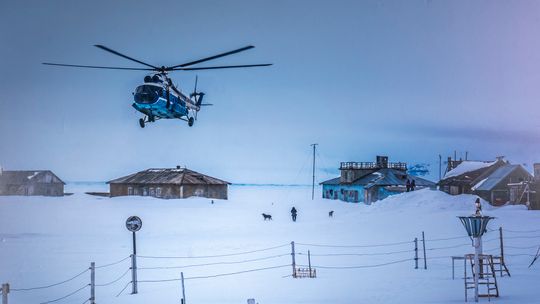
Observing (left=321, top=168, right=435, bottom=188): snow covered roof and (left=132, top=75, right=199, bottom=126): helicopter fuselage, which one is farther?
(left=321, top=168, right=435, bottom=188): snow covered roof

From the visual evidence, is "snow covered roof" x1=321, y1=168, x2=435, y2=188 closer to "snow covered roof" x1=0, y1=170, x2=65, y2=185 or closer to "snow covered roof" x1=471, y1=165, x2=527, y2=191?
"snow covered roof" x1=471, y1=165, x2=527, y2=191

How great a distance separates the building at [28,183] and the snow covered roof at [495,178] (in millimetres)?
29234

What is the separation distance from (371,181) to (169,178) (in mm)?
13062

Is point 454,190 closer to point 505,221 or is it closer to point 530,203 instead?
point 530,203

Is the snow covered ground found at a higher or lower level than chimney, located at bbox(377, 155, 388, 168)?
lower

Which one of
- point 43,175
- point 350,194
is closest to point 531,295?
point 350,194

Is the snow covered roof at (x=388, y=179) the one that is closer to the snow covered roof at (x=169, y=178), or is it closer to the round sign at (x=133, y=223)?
the snow covered roof at (x=169, y=178)

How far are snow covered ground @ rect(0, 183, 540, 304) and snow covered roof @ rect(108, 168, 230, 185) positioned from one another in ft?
7.83

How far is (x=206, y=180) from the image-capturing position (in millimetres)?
29672

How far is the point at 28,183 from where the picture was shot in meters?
34.9

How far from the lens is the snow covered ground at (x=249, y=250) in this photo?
1005 cm

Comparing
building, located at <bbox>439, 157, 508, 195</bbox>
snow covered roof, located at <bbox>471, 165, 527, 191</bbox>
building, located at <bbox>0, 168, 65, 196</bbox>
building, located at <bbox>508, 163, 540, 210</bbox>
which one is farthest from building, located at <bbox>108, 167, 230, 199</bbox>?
building, located at <bbox>508, 163, 540, 210</bbox>

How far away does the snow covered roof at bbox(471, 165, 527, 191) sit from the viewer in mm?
27714

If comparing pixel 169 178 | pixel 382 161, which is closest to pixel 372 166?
pixel 382 161
